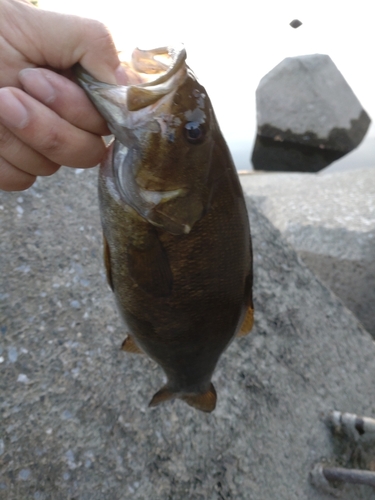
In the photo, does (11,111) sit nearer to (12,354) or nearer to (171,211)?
(171,211)

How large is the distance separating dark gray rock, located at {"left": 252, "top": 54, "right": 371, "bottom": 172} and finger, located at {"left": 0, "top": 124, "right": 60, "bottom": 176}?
8.65 m

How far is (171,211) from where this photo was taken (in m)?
1.12

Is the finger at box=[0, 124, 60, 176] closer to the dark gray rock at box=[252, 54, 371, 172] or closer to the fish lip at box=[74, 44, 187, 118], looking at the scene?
the fish lip at box=[74, 44, 187, 118]

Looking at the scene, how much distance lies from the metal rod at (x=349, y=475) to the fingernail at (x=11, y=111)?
209 centimetres

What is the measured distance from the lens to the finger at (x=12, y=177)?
128cm

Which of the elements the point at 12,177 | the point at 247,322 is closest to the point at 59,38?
the point at 12,177

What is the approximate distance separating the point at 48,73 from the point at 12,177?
14.5 inches

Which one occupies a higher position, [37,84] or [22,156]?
[37,84]

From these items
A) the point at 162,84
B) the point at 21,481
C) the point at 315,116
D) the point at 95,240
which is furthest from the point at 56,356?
the point at 315,116

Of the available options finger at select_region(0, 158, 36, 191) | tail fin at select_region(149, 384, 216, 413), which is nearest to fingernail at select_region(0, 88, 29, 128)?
finger at select_region(0, 158, 36, 191)

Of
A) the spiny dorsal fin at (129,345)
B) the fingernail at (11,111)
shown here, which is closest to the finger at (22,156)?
the fingernail at (11,111)

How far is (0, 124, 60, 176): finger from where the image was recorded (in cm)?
119

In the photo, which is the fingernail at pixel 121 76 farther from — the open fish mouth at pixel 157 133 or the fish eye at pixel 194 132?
the fish eye at pixel 194 132

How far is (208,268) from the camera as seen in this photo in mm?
1197
